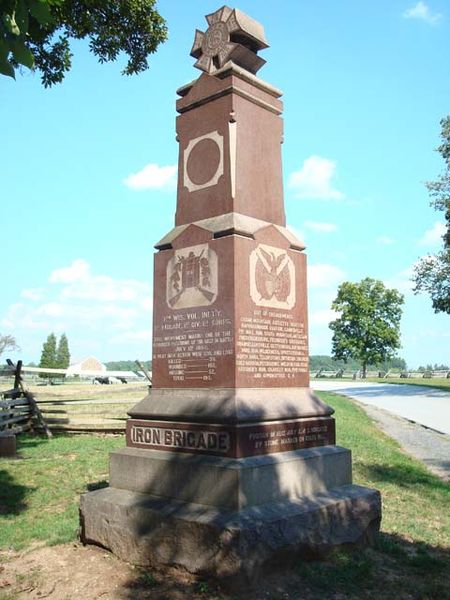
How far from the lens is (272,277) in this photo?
5871 millimetres

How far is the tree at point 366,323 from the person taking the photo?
64250mm

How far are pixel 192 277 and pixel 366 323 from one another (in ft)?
200

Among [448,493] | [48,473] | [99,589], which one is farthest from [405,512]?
[48,473]

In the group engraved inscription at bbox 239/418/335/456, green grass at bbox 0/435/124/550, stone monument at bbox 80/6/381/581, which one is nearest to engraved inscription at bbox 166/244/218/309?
stone monument at bbox 80/6/381/581

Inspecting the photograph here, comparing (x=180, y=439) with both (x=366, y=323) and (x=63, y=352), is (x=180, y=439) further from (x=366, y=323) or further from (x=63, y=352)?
(x=63, y=352)

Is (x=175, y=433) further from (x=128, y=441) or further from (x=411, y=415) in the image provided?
(x=411, y=415)

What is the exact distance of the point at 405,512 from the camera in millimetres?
6918

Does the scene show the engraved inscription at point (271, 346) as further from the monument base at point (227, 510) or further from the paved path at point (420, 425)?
the paved path at point (420, 425)

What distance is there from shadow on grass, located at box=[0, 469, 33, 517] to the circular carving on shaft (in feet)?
14.4

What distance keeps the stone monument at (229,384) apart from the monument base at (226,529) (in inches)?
0.6

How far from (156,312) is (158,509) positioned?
6.68 ft

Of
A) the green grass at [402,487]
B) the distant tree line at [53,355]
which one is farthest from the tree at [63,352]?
the green grass at [402,487]

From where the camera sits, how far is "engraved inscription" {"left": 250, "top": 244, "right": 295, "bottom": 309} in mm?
5672

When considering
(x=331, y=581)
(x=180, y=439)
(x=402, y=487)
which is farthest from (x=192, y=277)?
(x=402, y=487)
